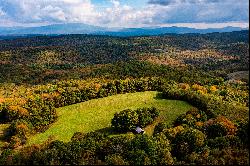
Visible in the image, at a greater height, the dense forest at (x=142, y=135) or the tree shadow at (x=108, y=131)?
the dense forest at (x=142, y=135)

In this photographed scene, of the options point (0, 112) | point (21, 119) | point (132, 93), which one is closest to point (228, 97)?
point (132, 93)

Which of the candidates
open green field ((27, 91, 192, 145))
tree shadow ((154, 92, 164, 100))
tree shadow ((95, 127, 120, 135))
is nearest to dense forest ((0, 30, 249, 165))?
tree shadow ((154, 92, 164, 100))

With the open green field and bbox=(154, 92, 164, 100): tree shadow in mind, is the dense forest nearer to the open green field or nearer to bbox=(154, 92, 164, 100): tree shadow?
bbox=(154, 92, 164, 100): tree shadow

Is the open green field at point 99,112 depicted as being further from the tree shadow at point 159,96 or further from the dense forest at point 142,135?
the dense forest at point 142,135

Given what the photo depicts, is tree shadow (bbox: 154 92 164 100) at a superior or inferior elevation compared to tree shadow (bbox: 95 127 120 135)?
superior

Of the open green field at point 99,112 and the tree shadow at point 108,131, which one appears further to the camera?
the open green field at point 99,112

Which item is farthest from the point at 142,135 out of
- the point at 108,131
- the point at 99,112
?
the point at 99,112

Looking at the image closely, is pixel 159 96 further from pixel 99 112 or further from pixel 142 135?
pixel 142 135

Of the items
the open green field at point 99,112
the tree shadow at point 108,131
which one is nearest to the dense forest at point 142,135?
the tree shadow at point 108,131

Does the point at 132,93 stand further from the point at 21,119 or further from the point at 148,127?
the point at 21,119
